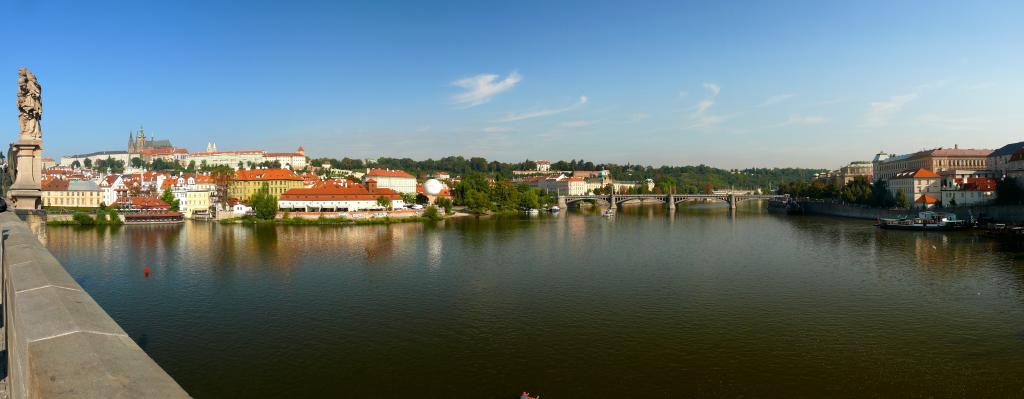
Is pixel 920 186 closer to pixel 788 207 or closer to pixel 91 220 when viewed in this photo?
pixel 788 207

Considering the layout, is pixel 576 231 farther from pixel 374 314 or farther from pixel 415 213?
pixel 374 314

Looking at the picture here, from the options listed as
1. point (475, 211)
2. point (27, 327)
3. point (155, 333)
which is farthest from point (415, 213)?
point (27, 327)

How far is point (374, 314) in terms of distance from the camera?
52.8 ft

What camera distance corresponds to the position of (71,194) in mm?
52719

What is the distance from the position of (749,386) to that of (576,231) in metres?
31.3

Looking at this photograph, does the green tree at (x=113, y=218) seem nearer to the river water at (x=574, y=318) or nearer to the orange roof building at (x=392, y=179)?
the river water at (x=574, y=318)

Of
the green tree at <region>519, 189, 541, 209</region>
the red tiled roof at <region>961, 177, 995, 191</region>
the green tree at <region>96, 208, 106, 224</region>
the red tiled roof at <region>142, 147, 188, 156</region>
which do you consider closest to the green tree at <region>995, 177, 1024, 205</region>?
the red tiled roof at <region>961, 177, 995, 191</region>

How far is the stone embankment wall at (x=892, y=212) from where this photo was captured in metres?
37.9

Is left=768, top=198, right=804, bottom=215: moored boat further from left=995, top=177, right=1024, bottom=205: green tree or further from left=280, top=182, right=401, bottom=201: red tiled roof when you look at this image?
left=280, top=182, right=401, bottom=201: red tiled roof

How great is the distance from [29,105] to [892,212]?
174 ft

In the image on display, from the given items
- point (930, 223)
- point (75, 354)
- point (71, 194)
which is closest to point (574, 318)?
point (75, 354)

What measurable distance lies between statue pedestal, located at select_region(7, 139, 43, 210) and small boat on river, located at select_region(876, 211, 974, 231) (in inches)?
1732

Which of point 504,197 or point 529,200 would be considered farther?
point 529,200

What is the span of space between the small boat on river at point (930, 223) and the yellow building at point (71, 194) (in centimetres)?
6262
